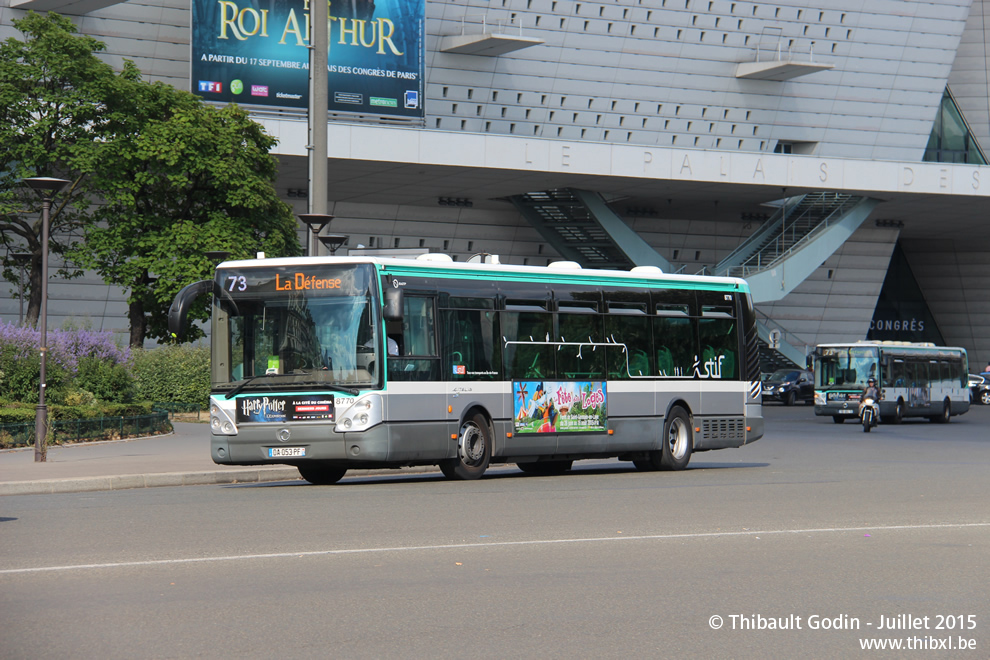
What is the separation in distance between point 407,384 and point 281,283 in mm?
2058

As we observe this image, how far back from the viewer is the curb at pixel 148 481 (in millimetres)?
16609

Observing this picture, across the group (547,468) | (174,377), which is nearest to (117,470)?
(547,468)

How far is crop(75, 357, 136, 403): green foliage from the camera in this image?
28.6 m

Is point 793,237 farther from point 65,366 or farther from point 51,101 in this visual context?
point 65,366

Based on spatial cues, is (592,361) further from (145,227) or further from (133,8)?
(133,8)

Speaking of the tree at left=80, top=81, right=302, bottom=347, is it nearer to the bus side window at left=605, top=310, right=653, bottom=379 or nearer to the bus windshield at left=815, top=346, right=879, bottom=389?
the bus windshield at left=815, top=346, right=879, bottom=389

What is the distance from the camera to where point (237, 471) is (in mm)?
19016

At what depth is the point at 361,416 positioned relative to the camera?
16828mm

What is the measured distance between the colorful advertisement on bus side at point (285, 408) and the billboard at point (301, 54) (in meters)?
37.1

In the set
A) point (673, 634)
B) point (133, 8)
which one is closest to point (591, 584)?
point (673, 634)

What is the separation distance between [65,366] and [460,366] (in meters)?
12.6

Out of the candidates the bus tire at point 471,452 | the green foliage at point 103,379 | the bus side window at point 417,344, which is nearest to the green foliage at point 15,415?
the green foliage at point 103,379

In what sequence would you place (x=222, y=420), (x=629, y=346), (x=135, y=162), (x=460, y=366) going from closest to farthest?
(x=222, y=420)
(x=460, y=366)
(x=629, y=346)
(x=135, y=162)

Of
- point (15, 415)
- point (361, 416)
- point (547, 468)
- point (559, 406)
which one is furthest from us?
point (15, 415)
